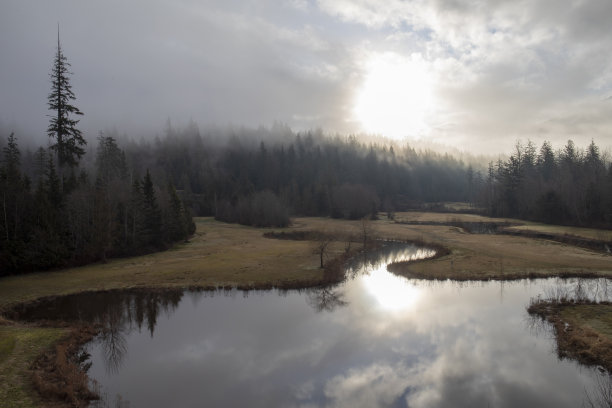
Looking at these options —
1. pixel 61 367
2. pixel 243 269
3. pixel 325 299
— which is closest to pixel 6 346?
pixel 61 367

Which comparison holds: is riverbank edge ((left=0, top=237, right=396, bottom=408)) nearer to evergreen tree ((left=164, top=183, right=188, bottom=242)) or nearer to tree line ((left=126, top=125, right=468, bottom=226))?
evergreen tree ((left=164, top=183, right=188, bottom=242))

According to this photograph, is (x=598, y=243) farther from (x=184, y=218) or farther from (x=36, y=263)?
(x=36, y=263)

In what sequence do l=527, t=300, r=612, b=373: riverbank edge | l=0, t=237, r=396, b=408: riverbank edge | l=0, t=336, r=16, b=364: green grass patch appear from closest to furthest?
l=0, t=237, r=396, b=408: riverbank edge
l=0, t=336, r=16, b=364: green grass patch
l=527, t=300, r=612, b=373: riverbank edge

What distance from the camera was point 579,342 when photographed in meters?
21.0

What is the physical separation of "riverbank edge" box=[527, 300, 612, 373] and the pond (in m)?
0.78

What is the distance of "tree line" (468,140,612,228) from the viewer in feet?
271

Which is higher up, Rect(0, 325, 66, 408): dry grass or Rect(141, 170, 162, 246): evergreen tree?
Rect(141, 170, 162, 246): evergreen tree

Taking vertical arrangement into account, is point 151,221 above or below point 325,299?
above

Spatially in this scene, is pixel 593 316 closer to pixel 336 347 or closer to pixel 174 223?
pixel 336 347

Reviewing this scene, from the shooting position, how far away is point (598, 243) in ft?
197

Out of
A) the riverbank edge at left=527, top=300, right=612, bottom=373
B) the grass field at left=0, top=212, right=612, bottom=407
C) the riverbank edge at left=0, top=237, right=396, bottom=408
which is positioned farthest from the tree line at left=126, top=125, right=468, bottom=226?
the riverbank edge at left=527, top=300, right=612, bottom=373

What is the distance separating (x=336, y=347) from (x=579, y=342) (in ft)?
49.5

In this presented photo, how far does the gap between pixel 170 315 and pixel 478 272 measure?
112ft

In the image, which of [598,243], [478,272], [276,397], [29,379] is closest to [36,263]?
[29,379]
